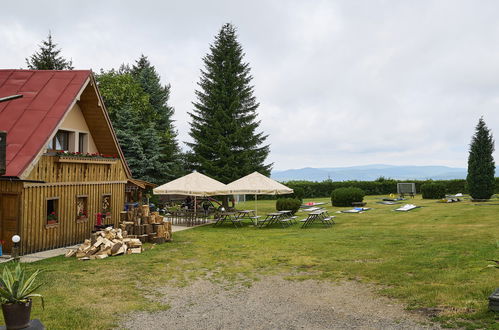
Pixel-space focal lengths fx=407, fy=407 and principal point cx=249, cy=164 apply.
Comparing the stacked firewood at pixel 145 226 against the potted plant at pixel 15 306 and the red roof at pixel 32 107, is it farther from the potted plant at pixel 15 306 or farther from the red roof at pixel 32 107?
the potted plant at pixel 15 306

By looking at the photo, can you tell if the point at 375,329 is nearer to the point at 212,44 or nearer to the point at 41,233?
the point at 41,233

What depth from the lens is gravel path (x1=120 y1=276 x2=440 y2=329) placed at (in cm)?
639

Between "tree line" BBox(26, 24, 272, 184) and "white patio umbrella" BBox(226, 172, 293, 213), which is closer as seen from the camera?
"white patio umbrella" BBox(226, 172, 293, 213)

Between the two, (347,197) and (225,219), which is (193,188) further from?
(347,197)

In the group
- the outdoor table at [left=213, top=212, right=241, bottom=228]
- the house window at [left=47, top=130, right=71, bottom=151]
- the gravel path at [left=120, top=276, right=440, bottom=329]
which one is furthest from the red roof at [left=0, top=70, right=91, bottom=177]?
the outdoor table at [left=213, top=212, right=241, bottom=228]

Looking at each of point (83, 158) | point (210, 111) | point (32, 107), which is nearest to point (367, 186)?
point (210, 111)

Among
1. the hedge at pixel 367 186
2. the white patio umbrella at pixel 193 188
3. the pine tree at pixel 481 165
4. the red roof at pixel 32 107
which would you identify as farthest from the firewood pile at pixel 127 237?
the hedge at pixel 367 186

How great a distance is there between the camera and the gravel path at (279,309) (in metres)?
6.39

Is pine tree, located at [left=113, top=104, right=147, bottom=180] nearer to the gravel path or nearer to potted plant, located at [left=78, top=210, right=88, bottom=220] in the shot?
potted plant, located at [left=78, top=210, right=88, bottom=220]

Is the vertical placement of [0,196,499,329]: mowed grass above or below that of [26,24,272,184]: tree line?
below

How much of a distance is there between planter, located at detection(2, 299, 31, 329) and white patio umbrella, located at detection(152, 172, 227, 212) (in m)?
14.0

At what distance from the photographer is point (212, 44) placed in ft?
124

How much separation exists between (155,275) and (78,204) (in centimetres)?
725

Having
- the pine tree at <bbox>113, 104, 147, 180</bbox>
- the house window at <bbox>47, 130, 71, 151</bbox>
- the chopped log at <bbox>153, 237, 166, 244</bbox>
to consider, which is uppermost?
the pine tree at <bbox>113, 104, 147, 180</bbox>
